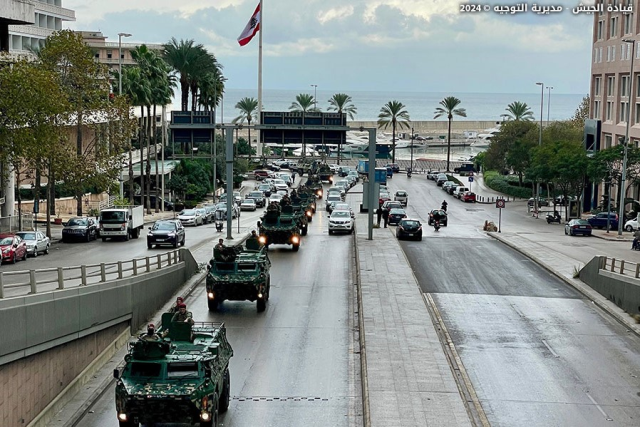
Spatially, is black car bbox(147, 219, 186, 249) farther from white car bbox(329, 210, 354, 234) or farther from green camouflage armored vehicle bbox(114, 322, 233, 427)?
green camouflage armored vehicle bbox(114, 322, 233, 427)

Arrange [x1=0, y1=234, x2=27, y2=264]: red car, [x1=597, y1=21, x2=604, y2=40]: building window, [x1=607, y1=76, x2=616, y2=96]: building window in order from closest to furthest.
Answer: [x1=0, y1=234, x2=27, y2=264]: red car < [x1=607, y1=76, x2=616, y2=96]: building window < [x1=597, y1=21, x2=604, y2=40]: building window

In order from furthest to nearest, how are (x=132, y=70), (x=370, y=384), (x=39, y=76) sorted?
1. (x=132, y=70)
2. (x=39, y=76)
3. (x=370, y=384)

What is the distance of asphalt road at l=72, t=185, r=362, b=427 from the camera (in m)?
21.5

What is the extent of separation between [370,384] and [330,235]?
37.5 m

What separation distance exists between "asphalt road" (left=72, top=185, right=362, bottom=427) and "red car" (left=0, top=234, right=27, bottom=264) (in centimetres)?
1040

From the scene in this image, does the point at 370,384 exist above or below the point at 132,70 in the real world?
below

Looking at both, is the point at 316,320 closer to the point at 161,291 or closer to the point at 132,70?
the point at 161,291

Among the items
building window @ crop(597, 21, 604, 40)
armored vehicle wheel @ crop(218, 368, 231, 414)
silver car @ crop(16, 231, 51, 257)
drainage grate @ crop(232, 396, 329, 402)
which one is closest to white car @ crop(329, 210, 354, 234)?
silver car @ crop(16, 231, 51, 257)

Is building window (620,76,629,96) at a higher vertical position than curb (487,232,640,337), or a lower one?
higher

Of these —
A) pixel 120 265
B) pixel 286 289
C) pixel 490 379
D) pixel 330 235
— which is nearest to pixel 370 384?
pixel 490 379

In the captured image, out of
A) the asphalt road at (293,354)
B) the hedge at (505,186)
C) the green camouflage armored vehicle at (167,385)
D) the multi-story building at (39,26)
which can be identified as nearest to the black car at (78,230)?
the asphalt road at (293,354)

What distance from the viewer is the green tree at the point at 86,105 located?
5881 cm

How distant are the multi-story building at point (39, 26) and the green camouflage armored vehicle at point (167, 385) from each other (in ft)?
208

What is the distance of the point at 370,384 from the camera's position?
74.1 ft
